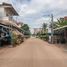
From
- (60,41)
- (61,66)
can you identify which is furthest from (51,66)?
(60,41)

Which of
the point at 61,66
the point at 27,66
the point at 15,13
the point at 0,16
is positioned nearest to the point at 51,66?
the point at 61,66

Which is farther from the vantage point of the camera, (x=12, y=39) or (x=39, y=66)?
(x=12, y=39)

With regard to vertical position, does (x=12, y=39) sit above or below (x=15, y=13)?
below

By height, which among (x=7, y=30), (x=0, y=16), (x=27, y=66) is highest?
(x=0, y=16)

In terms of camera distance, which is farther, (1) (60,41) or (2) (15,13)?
(2) (15,13)

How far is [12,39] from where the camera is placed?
3416 centimetres

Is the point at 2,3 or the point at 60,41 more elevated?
the point at 2,3

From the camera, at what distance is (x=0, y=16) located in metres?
41.5

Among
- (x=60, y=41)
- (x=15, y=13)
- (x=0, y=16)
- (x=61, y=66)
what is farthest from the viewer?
(x=15, y=13)

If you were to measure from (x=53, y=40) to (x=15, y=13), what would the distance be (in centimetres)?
1226

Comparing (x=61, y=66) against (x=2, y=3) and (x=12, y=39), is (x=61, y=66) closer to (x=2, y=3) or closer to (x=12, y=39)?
(x=12, y=39)

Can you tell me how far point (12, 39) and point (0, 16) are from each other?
893 cm

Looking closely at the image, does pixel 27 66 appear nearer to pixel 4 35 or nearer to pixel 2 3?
pixel 4 35

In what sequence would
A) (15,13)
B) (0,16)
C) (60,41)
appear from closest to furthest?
(0,16), (60,41), (15,13)
